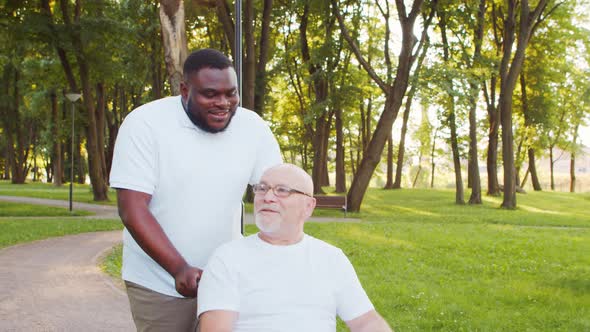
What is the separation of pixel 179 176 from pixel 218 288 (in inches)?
16.7

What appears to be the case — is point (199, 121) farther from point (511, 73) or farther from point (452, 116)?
point (452, 116)

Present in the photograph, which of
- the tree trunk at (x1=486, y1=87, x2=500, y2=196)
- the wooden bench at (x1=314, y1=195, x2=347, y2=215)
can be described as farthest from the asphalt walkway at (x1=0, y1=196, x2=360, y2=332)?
the tree trunk at (x1=486, y1=87, x2=500, y2=196)

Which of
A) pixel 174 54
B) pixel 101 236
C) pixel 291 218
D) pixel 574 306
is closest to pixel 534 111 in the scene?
pixel 101 236

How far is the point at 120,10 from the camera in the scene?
25094 mm

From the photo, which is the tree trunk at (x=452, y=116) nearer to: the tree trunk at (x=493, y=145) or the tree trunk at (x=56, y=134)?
the tree trunk at (x=493, y=145)

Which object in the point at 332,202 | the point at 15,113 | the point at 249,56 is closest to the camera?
the point at 249,56

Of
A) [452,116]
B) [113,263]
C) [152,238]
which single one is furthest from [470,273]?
[452,116]

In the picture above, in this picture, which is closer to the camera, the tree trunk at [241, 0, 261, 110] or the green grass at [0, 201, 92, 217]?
the green grass at [0, 201, 92, 217]

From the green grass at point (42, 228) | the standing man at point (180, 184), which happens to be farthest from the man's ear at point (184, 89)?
the green grass at point (42, 228)

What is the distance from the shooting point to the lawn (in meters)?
6.82

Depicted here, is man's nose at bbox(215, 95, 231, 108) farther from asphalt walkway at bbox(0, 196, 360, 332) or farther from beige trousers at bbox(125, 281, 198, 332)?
asphalt walkway at bbox(0, 196, 360, 332)

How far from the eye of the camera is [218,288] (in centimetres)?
231

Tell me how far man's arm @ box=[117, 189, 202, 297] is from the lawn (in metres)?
4.48

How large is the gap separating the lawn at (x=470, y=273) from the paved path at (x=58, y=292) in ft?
2.16
